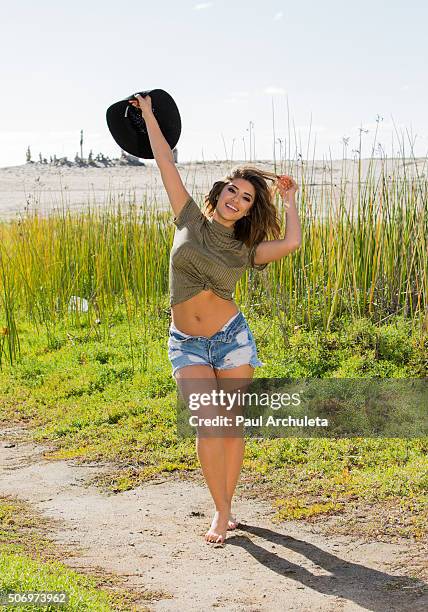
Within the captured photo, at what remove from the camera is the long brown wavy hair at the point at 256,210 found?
304 centimetres

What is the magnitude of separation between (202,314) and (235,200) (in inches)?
15.6

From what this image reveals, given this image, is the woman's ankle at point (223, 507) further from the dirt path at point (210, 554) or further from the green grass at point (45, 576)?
the green grass at point (45, 576)

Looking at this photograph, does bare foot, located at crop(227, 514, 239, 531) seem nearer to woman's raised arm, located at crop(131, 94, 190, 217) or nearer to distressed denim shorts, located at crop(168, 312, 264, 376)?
distressed denim shorts, located at crop(168, 312, 264, 376)

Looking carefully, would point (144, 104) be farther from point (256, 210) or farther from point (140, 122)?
point (256, 210)

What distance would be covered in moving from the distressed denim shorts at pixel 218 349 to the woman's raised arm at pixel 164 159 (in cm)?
43

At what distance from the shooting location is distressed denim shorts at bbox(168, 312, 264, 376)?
2.97m

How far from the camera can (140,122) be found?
3.26 metres

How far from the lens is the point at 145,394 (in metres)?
5.17

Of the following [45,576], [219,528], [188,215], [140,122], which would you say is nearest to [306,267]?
[140,122]

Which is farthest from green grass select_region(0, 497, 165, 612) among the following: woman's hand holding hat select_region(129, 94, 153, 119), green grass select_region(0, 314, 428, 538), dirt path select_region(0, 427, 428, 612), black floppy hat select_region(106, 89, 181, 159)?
woman's hand holding hat select_region(129, 94, 153, 119)

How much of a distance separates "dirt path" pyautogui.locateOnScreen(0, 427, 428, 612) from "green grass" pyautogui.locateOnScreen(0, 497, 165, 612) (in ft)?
0.22

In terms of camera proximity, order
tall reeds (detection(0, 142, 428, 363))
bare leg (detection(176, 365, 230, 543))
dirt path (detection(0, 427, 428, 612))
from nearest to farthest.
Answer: dirt path (detection(0, 427, 428, 612))
bare leg (detection(176, 365, 230, 543))
tall reeds (detection(0, 142, 428, 363))

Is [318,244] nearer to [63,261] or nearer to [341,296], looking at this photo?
[341,296]

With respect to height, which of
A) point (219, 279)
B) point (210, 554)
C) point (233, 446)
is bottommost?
point (210, 554)
